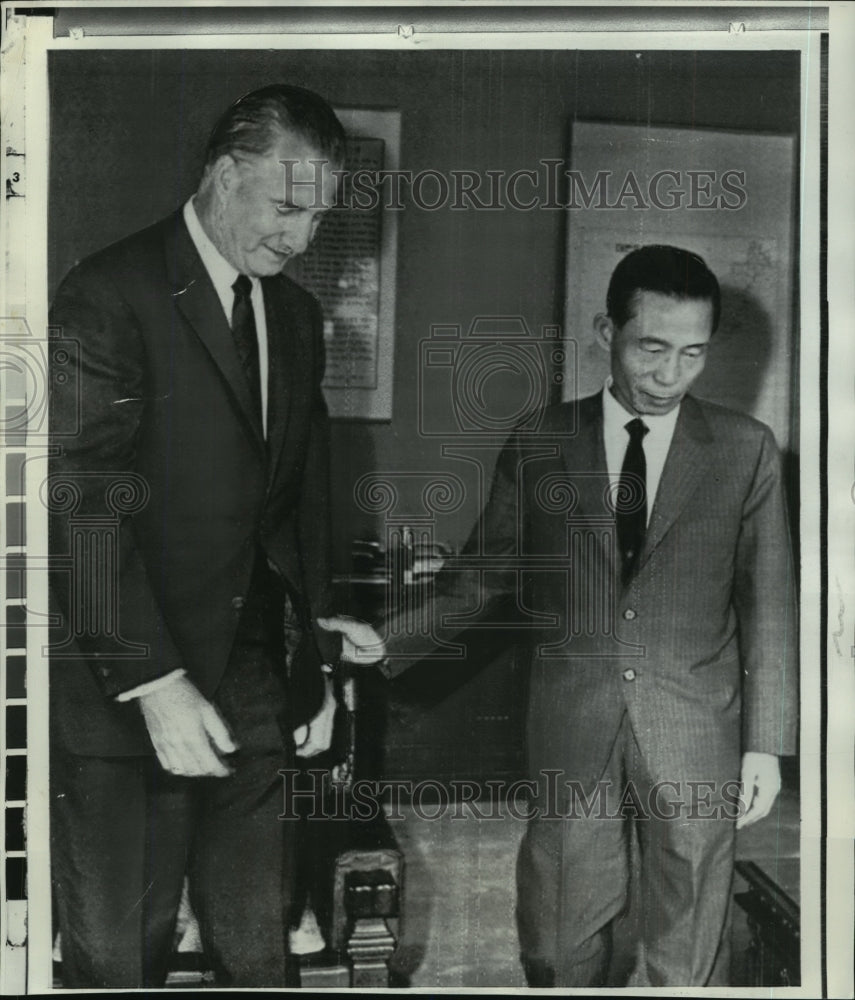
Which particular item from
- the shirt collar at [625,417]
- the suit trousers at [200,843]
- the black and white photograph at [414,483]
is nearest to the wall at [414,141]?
the black and white photograph at [414,483]

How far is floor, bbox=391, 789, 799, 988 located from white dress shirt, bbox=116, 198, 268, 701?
0.77m

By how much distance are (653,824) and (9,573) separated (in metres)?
1.62

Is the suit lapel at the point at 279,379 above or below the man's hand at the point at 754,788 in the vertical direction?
above

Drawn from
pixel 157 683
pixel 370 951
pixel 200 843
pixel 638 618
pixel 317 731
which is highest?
pixel 638 618

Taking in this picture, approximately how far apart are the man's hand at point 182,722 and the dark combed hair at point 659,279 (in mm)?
1303

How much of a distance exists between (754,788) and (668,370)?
1004mm

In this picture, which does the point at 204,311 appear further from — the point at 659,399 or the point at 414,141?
the point at 659,399

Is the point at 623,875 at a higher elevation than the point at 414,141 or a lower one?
lower

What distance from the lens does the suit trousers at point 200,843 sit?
2.58 meters

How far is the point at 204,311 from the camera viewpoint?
258 cm

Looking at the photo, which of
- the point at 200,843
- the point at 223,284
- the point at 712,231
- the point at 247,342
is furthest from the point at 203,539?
the point at 712,231

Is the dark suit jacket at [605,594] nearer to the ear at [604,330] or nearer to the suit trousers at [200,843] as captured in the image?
the ear at [604,330]

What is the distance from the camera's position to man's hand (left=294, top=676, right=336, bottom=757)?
259 cm

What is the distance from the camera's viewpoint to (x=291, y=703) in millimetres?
2584
